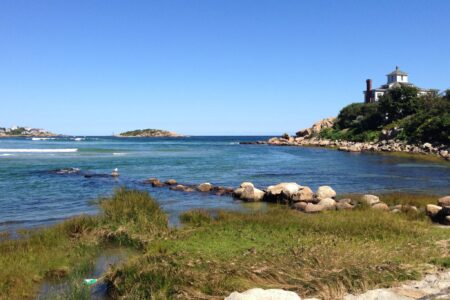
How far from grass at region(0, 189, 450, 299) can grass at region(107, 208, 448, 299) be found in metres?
0.02

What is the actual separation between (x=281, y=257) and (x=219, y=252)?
1779mm

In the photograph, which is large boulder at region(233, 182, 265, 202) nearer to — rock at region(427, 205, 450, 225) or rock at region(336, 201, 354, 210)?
rock at region(336, 201, 354, 210)

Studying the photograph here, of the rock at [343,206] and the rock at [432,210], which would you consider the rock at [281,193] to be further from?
the rock at [432,210]

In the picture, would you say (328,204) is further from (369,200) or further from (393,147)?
(393,147)

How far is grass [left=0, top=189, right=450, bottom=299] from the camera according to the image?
29.2ft

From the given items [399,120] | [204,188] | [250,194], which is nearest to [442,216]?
Answer: [250,194]

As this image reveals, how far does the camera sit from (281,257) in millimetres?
10453

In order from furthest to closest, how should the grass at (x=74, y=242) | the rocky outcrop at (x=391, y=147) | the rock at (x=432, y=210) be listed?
1. the rocky outcrop at (x=391, y=147)
2. the rock at (x=432, y=210)
3. the grass at (x=74, y=242)

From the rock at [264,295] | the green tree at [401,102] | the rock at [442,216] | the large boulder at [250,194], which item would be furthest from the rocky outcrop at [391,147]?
the rock at [264,295]

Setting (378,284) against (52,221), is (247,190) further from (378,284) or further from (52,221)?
(378,284)

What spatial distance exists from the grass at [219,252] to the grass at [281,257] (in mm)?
24

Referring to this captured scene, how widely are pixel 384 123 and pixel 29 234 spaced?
281 ft

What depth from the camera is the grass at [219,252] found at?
350 inches

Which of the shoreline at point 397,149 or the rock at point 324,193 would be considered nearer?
the rock at point 324,193
